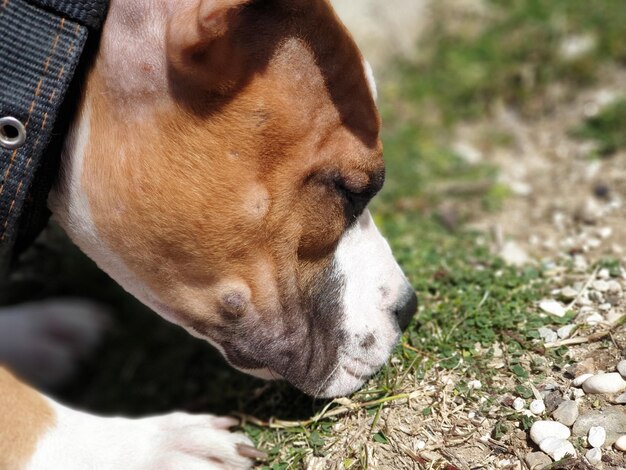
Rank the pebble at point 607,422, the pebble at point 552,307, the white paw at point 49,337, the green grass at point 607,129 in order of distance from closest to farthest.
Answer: the pebble at point 607,422 < the pebble at point 552,307 < the white paw at point 49,337 < the green grass at point 607,129

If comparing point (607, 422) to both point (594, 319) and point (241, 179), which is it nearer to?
point (594, 319)

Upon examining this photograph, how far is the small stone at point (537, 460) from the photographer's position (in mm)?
1950

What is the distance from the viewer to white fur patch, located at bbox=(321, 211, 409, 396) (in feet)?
7.63

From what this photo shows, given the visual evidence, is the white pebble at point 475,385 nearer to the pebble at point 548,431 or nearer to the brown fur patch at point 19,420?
the pebble at point 548,431

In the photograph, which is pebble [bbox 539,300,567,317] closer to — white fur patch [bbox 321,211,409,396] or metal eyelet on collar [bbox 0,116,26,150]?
white fur patch [bbox 321,211,409,396]

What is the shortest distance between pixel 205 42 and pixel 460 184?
2076 millimetres

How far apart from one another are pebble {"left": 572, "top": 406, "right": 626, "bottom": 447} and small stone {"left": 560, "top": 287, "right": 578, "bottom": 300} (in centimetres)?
53

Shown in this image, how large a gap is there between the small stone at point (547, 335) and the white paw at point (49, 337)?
2052 millimetres

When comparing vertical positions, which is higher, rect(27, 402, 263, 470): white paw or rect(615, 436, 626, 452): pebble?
rect(615, 436, 626, 452): pebble

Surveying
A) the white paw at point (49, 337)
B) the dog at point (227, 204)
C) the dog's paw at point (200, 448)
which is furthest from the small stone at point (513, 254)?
the white paw at point (49, 337)

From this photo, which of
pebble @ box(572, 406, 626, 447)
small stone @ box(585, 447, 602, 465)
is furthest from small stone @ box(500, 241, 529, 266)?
small stone @ box(585, 447, 602, 465)

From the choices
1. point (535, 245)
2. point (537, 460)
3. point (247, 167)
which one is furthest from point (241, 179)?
point (535, 245)

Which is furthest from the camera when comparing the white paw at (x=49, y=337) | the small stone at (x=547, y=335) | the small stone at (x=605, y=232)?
the white paw at (x=49, y=337)

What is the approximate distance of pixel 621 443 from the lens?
1946mm
